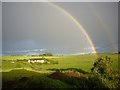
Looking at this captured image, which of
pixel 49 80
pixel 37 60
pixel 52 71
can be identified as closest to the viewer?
pixel 49 80

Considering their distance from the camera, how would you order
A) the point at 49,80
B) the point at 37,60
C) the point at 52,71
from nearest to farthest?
1. the point at 49,80
2. the point at 52,71
3. the point at 37,60

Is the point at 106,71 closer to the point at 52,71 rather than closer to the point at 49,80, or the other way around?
the point at 52,71

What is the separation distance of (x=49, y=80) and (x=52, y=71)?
910 mm

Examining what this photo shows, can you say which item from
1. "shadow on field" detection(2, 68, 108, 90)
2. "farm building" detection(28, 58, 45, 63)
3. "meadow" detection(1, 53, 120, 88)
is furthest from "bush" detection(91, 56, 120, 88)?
"farm building" detection(28, 58, 45, 63)

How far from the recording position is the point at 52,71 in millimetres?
9320

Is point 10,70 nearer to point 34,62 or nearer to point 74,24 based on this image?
point 34,62

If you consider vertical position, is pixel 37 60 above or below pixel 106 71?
above

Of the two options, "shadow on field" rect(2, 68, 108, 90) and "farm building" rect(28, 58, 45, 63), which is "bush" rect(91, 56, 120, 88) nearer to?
"shadow on field" rect(2, 68, 108, 90)

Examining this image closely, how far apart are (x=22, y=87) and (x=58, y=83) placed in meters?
1.36

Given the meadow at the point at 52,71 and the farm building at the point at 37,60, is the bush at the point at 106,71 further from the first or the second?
the farm building at the point at 37,60

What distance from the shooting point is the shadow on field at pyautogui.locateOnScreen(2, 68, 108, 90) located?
27.4 ft

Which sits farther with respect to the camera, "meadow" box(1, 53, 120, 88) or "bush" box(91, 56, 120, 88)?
"bush" box(91, 56, 120, 88)

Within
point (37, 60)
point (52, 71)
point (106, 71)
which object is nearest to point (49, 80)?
point (52, 71)

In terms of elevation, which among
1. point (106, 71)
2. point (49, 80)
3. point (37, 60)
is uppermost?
point (37, 60)
